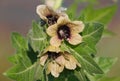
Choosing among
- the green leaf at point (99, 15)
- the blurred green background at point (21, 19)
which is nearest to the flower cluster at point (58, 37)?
the green leaf at point (99, 15)

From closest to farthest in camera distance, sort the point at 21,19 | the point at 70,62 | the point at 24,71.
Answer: the point at 70,62
the point at 24,71
the point at 21,19

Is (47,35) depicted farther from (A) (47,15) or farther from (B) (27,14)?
(B) (27,14)

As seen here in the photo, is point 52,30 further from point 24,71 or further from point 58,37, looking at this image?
point 24,71

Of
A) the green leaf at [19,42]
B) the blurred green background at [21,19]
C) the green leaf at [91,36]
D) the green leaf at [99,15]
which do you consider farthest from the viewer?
the blurred green background at [21,19]

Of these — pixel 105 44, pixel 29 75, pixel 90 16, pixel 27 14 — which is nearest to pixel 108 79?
pixel 90 16

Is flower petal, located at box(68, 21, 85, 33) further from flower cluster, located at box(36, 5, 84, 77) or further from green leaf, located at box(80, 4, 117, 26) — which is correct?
green leaf, located at box(80, 4, 117, 26)

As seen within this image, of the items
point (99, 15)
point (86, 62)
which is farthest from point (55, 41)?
point (99, 15)

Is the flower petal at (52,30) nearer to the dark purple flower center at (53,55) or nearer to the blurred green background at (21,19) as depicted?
the dark purple flower center at (53,55)
